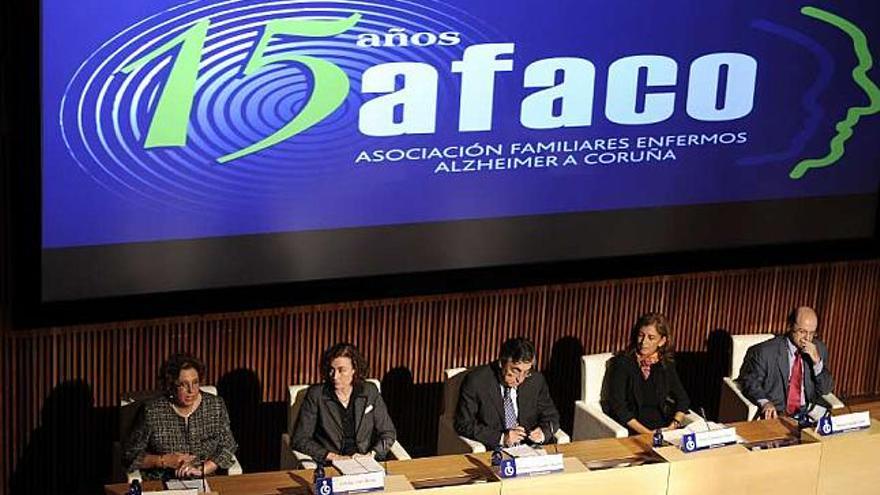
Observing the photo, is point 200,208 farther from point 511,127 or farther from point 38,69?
point 511,127

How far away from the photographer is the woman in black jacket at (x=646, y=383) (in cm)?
708

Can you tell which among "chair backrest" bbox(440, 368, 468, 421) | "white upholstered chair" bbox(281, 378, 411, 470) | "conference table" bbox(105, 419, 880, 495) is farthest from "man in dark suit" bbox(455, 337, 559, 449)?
"conference table" bbox(105, 419, 880, 495)

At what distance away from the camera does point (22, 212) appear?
21.2 ft

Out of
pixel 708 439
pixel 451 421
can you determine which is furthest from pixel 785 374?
pixel 451 421

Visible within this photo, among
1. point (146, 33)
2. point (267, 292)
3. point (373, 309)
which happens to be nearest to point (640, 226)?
point (373, 309)

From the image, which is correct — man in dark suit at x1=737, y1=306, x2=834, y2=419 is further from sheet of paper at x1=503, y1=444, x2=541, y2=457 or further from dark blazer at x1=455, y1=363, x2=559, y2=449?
sheet of paper at x1=503, y1=444, x2=541, y2=457

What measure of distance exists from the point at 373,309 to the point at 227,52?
4.82 ft

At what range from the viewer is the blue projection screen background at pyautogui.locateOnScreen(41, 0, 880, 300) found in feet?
21.5

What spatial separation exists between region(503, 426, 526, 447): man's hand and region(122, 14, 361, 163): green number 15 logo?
1516 millimetres

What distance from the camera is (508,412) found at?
22.9ft

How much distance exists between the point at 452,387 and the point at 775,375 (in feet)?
4.86

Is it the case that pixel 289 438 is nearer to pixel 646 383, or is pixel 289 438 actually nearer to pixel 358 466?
pixel 358 466

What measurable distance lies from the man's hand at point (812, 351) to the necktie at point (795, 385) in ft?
0.17

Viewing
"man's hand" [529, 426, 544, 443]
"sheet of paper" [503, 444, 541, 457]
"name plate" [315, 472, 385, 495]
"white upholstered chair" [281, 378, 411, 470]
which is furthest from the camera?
"man's hand" [529, 426, 544, 443]
